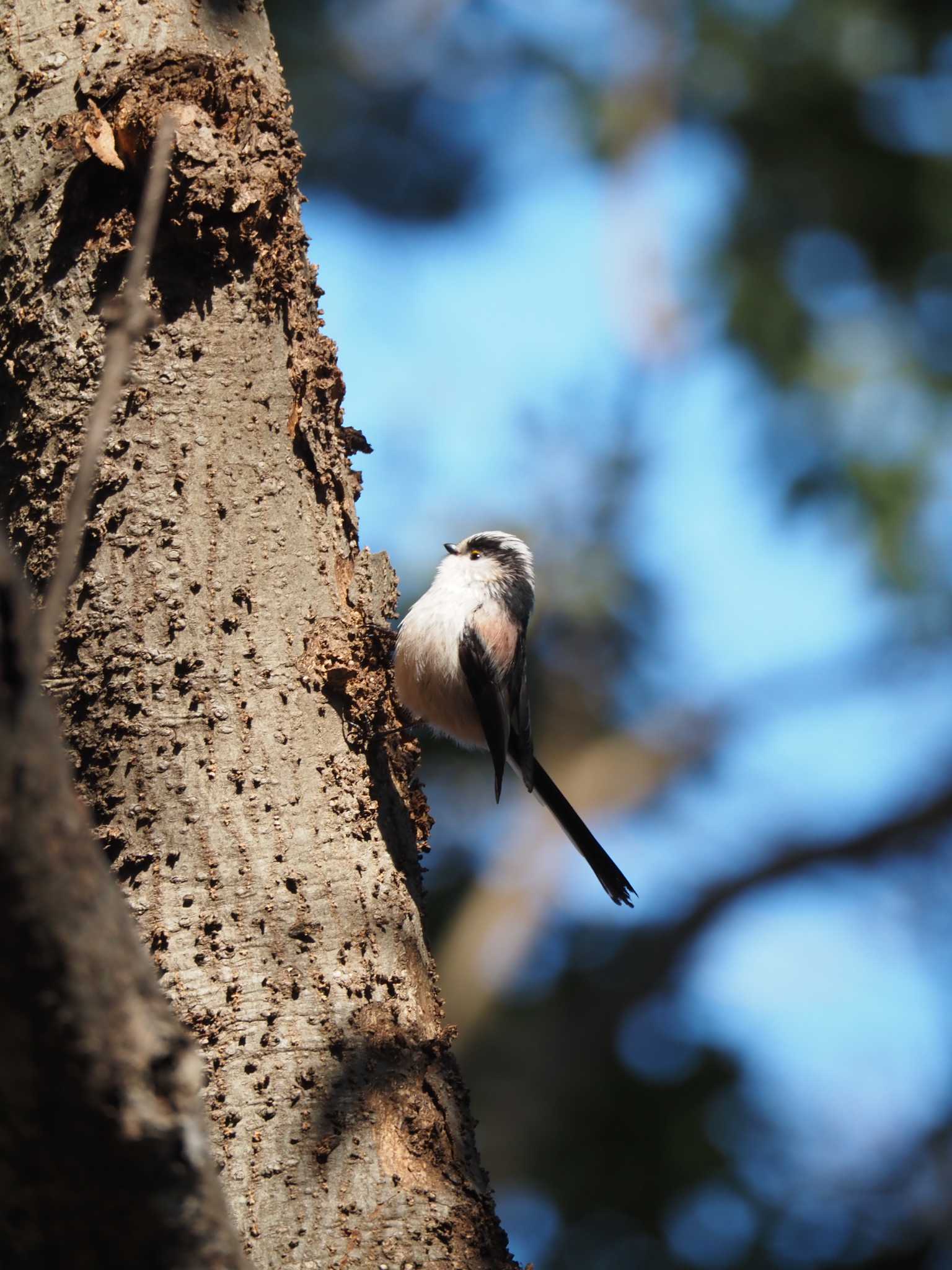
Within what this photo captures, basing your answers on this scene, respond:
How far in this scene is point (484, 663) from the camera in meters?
4.12

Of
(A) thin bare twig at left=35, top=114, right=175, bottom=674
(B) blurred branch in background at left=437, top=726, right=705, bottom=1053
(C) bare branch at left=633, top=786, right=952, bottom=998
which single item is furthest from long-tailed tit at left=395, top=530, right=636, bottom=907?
(C) bare branch at left=633, top=786, right=952, bottom=998

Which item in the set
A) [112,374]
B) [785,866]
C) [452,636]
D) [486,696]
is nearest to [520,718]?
[486,696]

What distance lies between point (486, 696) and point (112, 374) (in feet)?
9.75

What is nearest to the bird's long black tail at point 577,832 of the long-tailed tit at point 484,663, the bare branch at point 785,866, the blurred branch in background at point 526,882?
A: the long-tailed tit at point 484,663

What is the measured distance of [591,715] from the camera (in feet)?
26.8

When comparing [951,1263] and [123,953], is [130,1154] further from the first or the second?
[951,1263]

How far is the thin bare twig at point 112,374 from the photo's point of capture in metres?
1.14

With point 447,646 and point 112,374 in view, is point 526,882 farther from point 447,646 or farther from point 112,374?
point 112,374

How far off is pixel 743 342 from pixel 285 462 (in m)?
5.62

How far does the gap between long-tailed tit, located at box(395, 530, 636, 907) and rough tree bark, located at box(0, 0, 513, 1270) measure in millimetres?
1012

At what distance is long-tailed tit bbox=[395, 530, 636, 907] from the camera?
3912 mm

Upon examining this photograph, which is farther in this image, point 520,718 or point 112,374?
point 520,718

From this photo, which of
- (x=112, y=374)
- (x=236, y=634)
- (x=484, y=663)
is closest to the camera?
(x=112, y=374)

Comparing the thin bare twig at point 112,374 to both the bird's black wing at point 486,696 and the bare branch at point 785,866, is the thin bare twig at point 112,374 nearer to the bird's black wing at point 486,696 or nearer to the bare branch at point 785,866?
the bird's black wing at point 486,696
